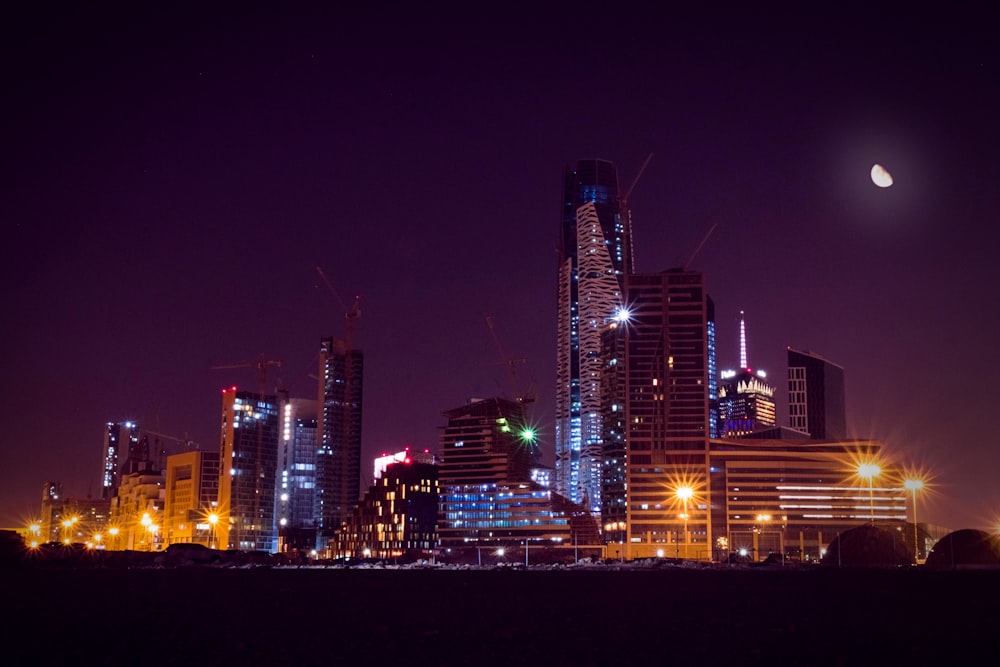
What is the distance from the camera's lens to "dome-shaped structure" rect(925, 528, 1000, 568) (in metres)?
108

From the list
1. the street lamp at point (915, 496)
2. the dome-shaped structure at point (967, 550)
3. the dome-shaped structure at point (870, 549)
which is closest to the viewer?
the dome-shaped structure at point (967, 550)

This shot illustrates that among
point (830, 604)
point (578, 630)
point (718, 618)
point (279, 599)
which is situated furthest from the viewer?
point (279, 599)

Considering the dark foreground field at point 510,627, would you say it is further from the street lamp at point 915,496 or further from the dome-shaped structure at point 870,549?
the street lamp at point 915,496

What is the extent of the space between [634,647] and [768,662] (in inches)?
174

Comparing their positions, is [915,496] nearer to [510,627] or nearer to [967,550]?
[967,550]

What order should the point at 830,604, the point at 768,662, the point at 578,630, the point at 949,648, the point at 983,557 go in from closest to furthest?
the point at 768,662 < the point at 949,648 < the point at 578,630 < the point at 830,604 < the point at 983,557

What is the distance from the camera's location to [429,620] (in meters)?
39.3

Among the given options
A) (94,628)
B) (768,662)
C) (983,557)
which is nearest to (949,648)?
(768,662)

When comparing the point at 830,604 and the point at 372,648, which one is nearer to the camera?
the point at 372,648

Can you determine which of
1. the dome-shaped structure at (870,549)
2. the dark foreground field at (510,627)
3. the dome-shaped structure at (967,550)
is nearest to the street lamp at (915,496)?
the dome-shaped structure at (870,549)

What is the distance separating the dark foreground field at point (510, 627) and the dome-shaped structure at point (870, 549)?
76.1m

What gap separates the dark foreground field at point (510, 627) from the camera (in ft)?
91.0

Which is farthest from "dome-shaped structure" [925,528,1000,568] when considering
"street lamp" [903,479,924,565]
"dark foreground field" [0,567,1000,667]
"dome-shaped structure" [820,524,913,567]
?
"dark foreground field" [0,567,1000,667]

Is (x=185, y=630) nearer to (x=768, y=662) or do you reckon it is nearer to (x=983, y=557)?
(x=768, y=662)
